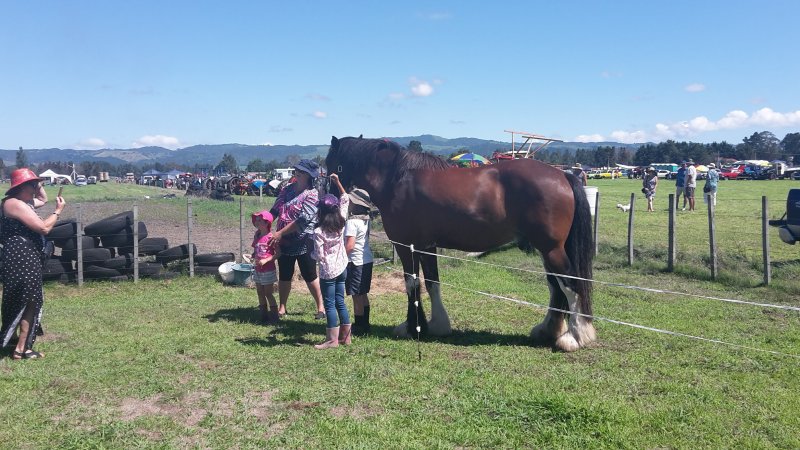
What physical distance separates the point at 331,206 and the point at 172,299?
445 centimetres

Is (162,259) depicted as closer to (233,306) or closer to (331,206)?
(233,306)

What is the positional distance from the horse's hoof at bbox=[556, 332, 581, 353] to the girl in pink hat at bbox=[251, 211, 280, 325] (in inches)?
142

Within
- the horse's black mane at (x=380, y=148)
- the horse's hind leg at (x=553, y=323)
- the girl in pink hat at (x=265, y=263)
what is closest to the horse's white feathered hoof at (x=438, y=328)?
the horse's hind leg at (x=553, y=323)

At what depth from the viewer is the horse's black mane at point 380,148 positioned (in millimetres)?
7043

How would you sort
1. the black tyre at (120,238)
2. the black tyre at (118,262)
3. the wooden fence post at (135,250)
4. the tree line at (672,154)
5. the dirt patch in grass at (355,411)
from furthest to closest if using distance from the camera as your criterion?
the tree line at (672,154) → the black tyre at (120,238) → the wooden fence post at (135,250) → the black tyre at (118,262) → the dirt patch in grass at (355,411)

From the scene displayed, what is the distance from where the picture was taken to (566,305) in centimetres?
659

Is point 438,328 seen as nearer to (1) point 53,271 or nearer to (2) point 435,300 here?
(2) point 435,300

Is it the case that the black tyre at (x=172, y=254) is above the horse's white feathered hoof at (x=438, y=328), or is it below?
above

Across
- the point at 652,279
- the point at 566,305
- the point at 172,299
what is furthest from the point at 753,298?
the point at 172,299

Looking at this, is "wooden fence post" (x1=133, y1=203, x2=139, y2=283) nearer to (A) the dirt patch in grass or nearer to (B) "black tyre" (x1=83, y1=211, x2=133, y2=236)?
(B) "black tyre" (x1=83, y1=211, x2=133, y2=236)

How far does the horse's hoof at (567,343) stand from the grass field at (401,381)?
0.13m

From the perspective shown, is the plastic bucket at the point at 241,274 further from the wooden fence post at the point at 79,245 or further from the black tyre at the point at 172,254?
the wooden fence post at the point at 79,245

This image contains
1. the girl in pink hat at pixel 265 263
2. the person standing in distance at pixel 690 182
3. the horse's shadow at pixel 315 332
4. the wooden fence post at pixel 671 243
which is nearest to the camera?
the horse's shadow at pixel 315 332

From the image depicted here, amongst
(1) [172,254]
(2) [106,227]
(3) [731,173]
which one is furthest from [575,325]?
(3) [731,173]
